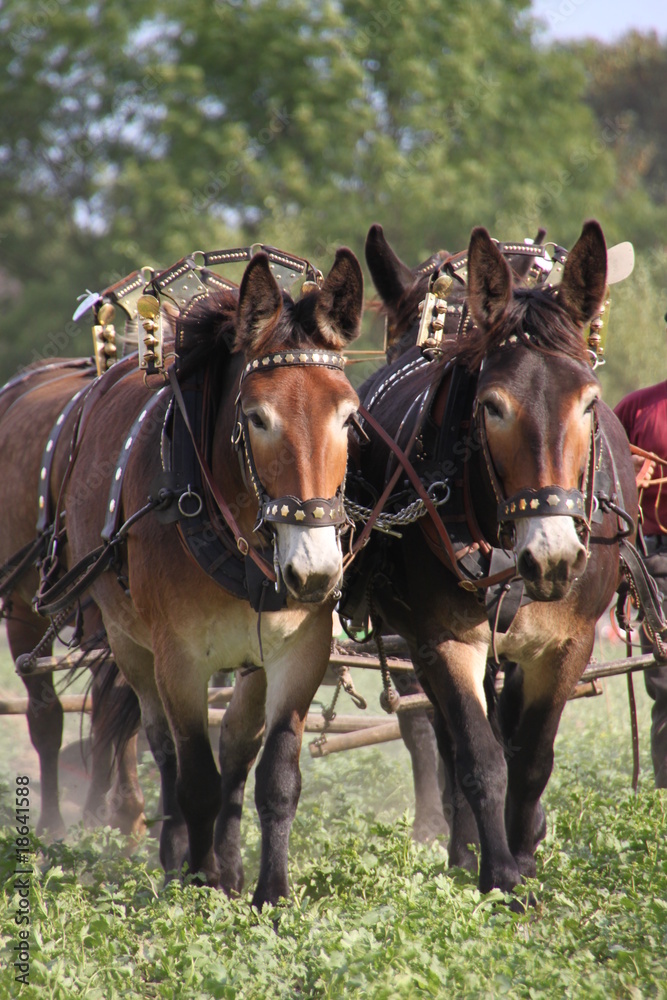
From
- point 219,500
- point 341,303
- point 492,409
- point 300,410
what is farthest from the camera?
point 219,500

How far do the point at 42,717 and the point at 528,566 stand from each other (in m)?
3.37

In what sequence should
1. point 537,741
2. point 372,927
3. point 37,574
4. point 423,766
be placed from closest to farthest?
point 372,927 < point 537,741 < point 37,574 < point 423,766

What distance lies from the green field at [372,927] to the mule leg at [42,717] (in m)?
1.12

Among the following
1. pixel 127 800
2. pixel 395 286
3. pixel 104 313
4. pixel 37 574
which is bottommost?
pixel 127 800

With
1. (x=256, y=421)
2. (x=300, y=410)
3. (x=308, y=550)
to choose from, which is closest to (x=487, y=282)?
(x=300, y=410)

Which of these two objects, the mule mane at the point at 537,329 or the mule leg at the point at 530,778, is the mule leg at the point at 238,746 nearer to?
the mule leg at the point at 530,778

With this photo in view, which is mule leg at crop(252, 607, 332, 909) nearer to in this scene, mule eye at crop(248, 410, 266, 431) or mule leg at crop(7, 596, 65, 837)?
mule eye at crop(248, 410, 266, 431)

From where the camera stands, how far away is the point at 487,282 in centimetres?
332

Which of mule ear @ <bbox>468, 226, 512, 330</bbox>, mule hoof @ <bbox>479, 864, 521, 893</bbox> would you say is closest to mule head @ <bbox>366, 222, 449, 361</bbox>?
mule ear @ <bbox>468, 226, 512, 330</bbox>

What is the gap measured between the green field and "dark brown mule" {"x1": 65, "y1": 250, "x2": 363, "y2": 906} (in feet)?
1.05

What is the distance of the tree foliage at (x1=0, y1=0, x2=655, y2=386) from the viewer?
17.4 meters

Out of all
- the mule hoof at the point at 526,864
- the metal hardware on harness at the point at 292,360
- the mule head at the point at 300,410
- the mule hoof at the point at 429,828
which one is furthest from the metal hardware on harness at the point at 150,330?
the mule hoof at the point at 429,828

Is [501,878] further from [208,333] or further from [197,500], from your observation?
[208,333]

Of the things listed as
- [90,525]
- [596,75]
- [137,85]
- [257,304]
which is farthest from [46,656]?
[596,75]
